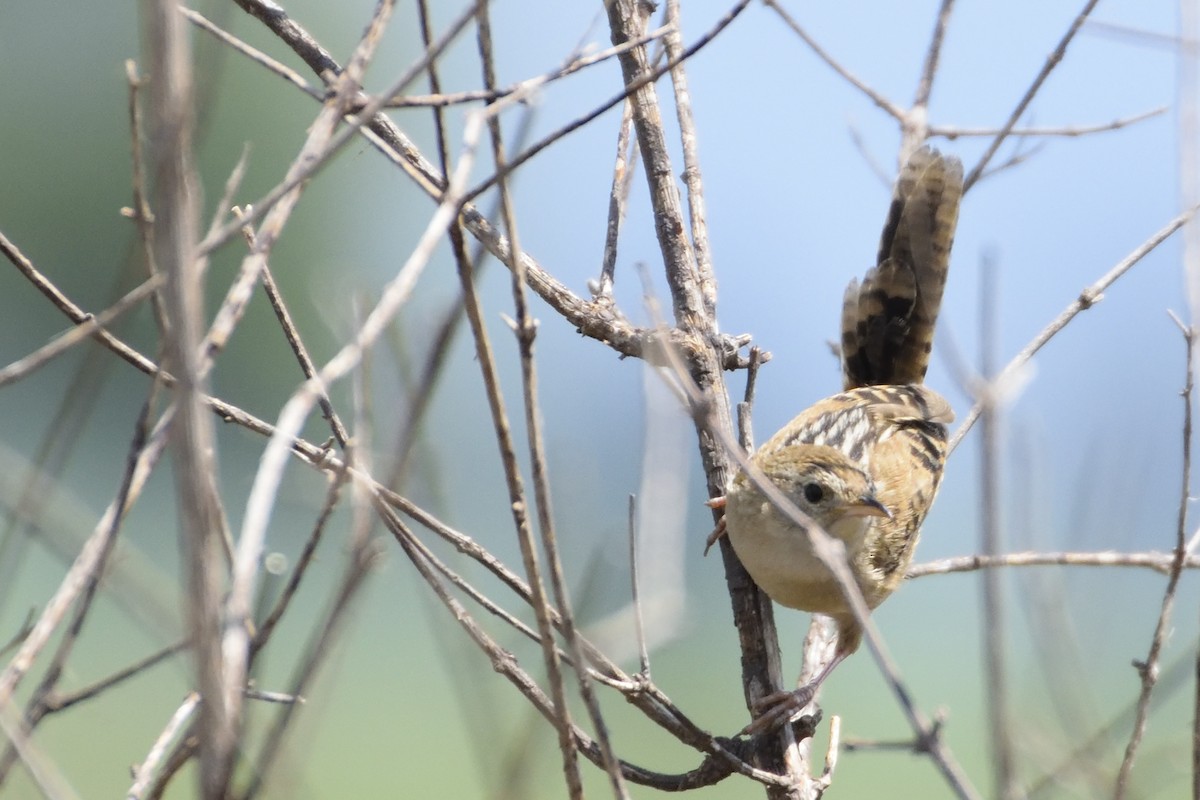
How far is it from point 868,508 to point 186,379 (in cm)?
254

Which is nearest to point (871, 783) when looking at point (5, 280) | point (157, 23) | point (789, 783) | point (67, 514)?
point (789, 783)

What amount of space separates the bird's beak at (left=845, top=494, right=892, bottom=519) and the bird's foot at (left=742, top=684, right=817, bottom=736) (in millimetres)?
988

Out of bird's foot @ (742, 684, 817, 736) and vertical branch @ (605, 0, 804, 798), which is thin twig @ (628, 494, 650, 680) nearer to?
bird's foot @ (742, 684, 817, 736)

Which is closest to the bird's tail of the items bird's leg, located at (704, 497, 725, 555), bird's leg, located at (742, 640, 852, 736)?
bird's leg, located at (704, 497, 725, 555)

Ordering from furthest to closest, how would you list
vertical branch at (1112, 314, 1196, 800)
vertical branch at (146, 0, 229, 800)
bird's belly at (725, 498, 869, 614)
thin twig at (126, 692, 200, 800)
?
bird's belly at (725, 498, 869, 614) → vertical branch at (1112, 314, 1196, 800) → thin twig at (126, 692, 200, 800) → vertical branch at (146, 0, 229, 800)

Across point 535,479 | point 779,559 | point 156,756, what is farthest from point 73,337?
point 779,559

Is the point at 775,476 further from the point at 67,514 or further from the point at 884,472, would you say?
the point at 67,514

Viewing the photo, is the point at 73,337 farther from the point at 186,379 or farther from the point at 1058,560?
the point at 1058,560

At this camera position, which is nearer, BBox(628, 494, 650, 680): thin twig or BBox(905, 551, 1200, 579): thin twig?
BBox(628, 494, 650, 680): thin twig

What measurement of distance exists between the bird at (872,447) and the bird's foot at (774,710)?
38cm

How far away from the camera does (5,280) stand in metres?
18.8

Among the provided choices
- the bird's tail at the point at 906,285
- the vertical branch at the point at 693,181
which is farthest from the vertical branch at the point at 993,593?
the bird's tail at the point at 906,285

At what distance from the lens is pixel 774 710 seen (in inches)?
84.1

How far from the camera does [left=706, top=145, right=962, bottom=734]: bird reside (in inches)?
111
